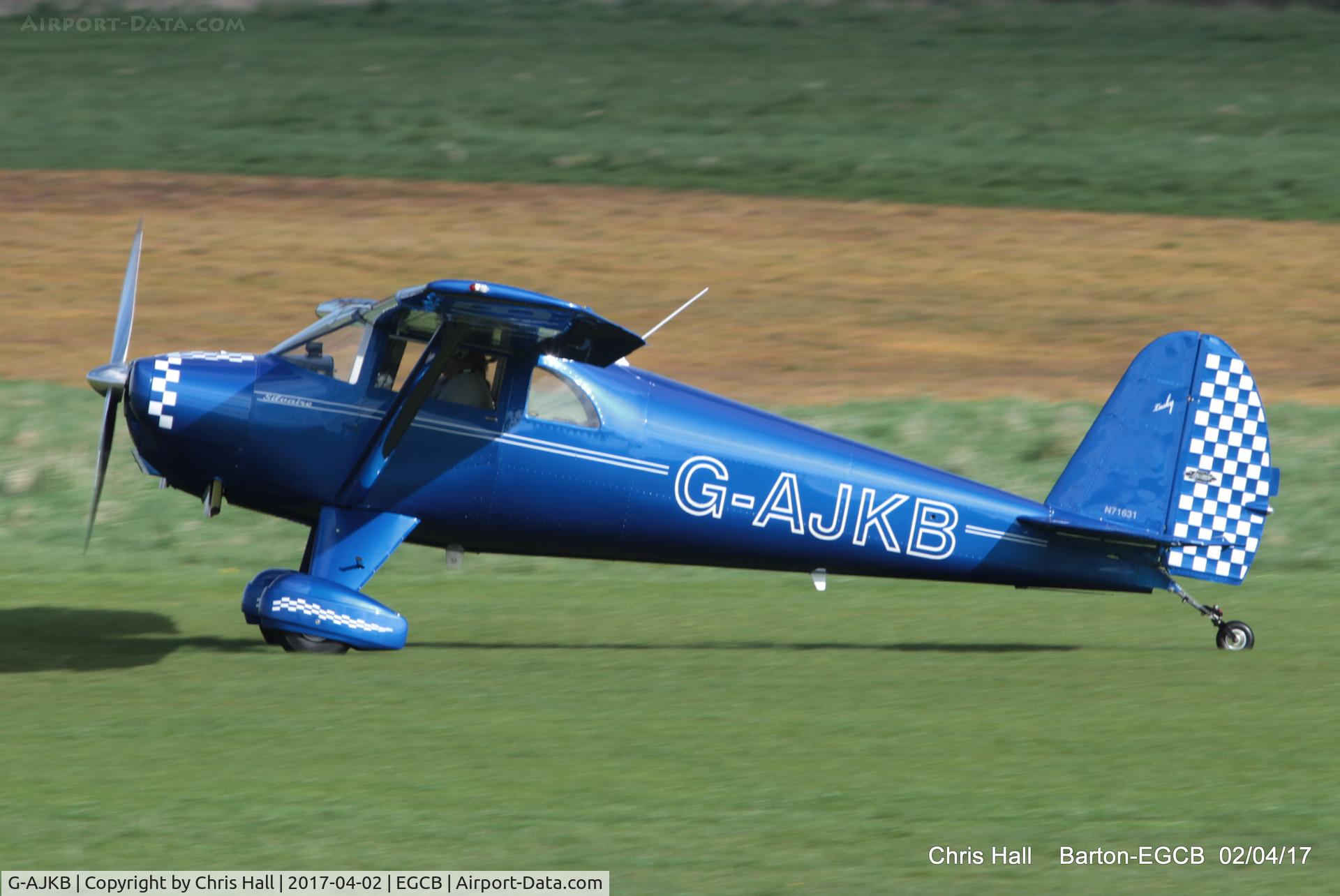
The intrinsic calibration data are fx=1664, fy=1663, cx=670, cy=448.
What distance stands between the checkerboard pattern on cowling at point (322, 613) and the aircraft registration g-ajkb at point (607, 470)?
0.07 metres

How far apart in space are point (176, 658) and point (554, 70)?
2439 centimetres

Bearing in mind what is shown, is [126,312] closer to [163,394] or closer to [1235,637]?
[163,394]

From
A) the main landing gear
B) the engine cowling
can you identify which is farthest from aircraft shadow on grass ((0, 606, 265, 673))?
the main landing gear

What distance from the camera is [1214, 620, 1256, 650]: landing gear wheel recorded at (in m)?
11.2

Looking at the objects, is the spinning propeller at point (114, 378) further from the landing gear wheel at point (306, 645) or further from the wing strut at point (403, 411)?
the wing strut at point (403, 411)

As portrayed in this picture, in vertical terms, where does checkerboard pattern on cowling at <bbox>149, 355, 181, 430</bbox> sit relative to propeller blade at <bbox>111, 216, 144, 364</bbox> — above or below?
below

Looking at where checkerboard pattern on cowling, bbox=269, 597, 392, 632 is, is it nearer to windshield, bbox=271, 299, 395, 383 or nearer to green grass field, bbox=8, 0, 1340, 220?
windshield, bbox=271, 299, 395, 383

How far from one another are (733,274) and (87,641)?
14700 mm

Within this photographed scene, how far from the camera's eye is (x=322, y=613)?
10.3 m

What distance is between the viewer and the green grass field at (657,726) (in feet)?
22.4

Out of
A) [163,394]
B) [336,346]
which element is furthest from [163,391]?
[336,346]

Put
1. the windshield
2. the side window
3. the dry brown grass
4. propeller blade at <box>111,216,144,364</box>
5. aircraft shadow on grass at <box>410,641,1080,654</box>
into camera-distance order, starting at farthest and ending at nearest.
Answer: the dry brown grass
propeller blade at <box>111,216,144,364</box>
aircraft shadow on grass at <box>410,641,1080,654</box>
the side window
the windshield

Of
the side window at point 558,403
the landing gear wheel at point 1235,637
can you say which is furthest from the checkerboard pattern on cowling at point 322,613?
the landing gear wheel at point 1235,637

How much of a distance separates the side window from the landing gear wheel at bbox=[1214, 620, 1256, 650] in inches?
176
